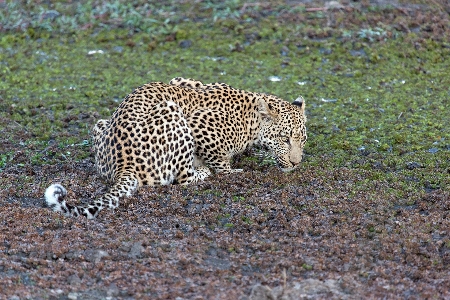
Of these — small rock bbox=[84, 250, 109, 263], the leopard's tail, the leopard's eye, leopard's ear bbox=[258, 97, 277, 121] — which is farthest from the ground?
leopard's ear bbox=[258, 97, 277, 121]

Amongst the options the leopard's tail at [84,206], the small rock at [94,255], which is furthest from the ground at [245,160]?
the leopard's tail at [84,206]

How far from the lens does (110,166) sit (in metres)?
9.46

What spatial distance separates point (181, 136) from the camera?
9805 millimetres

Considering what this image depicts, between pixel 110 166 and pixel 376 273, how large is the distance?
3676mm

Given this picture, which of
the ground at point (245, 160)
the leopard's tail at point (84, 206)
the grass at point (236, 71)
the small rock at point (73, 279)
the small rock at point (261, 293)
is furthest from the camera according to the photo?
the grass at point (236, 71)

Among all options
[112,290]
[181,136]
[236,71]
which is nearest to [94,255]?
[112,290]

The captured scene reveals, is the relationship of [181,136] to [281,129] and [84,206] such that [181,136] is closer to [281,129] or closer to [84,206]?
[281,129]

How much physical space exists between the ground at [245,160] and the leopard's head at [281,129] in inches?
11.9

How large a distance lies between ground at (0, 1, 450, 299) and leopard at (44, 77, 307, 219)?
0.77 feet

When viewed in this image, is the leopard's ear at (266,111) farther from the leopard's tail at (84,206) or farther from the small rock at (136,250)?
the small rock at (136,250)

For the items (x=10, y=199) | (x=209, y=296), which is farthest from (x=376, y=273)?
(x=10, y=199)

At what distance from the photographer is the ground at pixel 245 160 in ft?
23.3

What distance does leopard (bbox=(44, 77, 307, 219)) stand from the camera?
932 centimetres

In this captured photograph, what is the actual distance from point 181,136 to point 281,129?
1476 mm
